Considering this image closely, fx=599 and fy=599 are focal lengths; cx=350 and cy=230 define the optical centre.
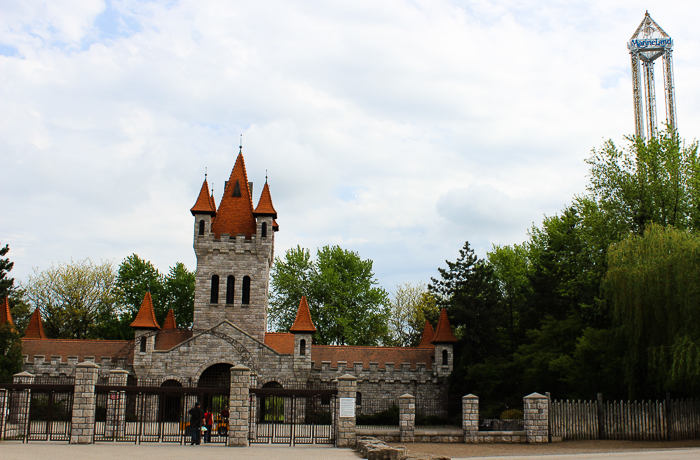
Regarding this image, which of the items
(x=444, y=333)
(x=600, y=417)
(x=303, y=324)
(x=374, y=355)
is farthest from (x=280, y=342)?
(x=600, y=417)

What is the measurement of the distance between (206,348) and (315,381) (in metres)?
6.12

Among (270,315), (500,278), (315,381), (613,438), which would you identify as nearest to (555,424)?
(613,438)

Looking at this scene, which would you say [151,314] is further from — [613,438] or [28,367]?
[613,438]

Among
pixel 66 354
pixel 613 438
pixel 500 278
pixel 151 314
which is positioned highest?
pixel 500 278

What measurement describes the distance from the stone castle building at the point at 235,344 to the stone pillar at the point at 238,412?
11.6 m

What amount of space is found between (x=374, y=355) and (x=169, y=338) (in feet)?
38.6

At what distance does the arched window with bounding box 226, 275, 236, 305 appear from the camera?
3462 cm

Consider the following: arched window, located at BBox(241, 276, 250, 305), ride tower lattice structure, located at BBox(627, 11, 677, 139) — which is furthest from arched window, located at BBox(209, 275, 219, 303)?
ride tower lattice structure, located at BBox(627, 11, 677, 139)

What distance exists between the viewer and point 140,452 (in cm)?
1558

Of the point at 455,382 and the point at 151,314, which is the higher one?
the point at 151,314

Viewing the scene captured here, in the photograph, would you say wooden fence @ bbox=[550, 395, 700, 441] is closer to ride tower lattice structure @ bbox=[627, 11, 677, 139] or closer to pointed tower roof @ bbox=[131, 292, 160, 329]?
pointed tower roof @ bbox=[131, 292, 160, 329]

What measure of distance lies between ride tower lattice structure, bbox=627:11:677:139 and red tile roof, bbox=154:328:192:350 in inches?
1393

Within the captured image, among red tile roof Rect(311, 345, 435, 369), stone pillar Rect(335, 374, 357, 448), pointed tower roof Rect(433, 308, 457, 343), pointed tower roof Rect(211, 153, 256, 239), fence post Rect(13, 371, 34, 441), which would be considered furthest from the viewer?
pointed tower roof Rect(211, 153, 256, 239)

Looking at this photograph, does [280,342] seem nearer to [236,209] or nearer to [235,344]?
[235,344]
